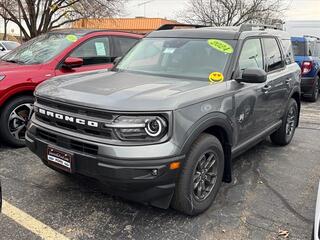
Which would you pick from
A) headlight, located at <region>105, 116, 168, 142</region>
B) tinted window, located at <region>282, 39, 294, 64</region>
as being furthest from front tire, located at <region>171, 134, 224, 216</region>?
tinted window, located at <region>282, 39, 294, 64</region>

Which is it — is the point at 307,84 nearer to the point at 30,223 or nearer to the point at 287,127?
the point at 287,127

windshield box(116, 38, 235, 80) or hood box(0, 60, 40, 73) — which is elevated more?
windshield box(116, 38, 235, 80)

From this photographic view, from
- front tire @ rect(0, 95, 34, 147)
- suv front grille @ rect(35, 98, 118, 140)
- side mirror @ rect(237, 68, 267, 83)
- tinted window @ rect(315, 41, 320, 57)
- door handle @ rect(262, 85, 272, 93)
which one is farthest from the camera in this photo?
tinted window @ rect(315, 41, 320, 57)

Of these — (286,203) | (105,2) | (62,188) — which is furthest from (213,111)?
(105,2)

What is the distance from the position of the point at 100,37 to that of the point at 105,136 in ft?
11.4

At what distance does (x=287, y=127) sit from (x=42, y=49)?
397 cm

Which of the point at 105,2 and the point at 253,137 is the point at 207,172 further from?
the point at 105,2

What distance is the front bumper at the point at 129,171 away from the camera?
9.60 feet

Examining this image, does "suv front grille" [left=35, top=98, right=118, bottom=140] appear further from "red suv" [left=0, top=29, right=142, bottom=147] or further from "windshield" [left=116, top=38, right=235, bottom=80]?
"red suv" [left=0, top=29, right=142, bottom=147]

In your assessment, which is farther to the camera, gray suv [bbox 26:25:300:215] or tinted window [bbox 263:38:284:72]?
tinted window [bbox 263:38:284:72]

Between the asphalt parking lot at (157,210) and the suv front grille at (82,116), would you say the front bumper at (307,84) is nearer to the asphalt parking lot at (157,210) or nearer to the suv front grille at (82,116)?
the asphalt parking lot at (157,210)

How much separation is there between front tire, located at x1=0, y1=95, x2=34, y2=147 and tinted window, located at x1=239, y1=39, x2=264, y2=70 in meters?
2.94

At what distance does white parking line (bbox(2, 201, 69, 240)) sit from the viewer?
3.11 meters

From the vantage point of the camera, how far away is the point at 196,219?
3469 millimetres
